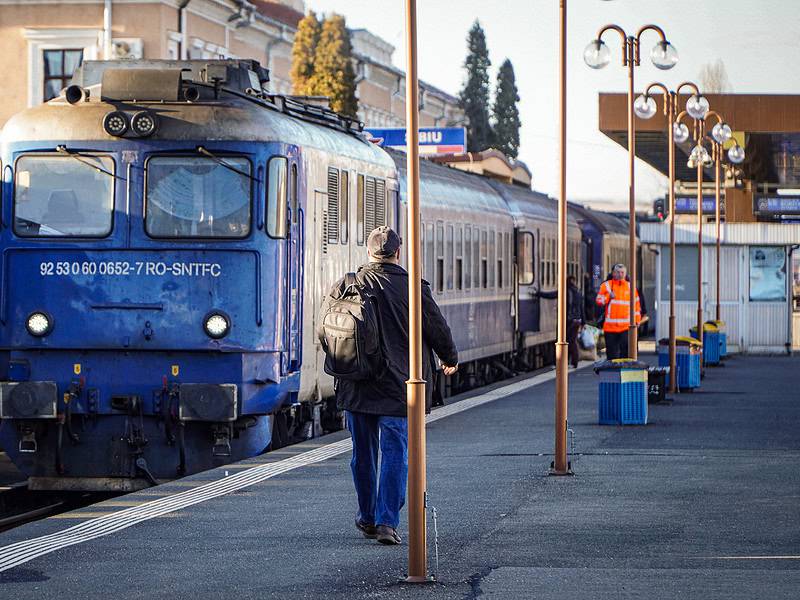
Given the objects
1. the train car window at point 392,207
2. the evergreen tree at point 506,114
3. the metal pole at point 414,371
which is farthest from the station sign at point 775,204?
the evergreen tree at point 506,114

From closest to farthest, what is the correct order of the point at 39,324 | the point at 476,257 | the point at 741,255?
the point at 39,324
the point at 476,257
the point at 741,255

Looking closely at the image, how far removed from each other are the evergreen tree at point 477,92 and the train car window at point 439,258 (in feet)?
216

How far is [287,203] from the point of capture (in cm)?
1533

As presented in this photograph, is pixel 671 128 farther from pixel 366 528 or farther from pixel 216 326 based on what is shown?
pixel 366 528

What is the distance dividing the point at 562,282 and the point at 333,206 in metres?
3.05

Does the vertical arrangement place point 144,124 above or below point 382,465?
above

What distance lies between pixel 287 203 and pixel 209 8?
103 feet

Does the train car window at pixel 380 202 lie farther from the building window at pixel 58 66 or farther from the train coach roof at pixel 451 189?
the building window at pixel 58 66

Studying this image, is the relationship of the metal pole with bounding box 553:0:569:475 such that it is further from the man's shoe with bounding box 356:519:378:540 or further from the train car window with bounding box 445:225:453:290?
the train car window with bounding box 445:225:453:290

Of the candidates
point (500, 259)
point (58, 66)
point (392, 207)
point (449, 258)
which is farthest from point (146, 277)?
point (58, 66)

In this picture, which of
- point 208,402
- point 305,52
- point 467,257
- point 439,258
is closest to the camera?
point 208,402

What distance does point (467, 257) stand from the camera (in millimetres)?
26578

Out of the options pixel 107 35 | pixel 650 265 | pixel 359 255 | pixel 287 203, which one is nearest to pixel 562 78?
pixel 287 203

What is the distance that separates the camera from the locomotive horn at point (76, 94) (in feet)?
50.4
